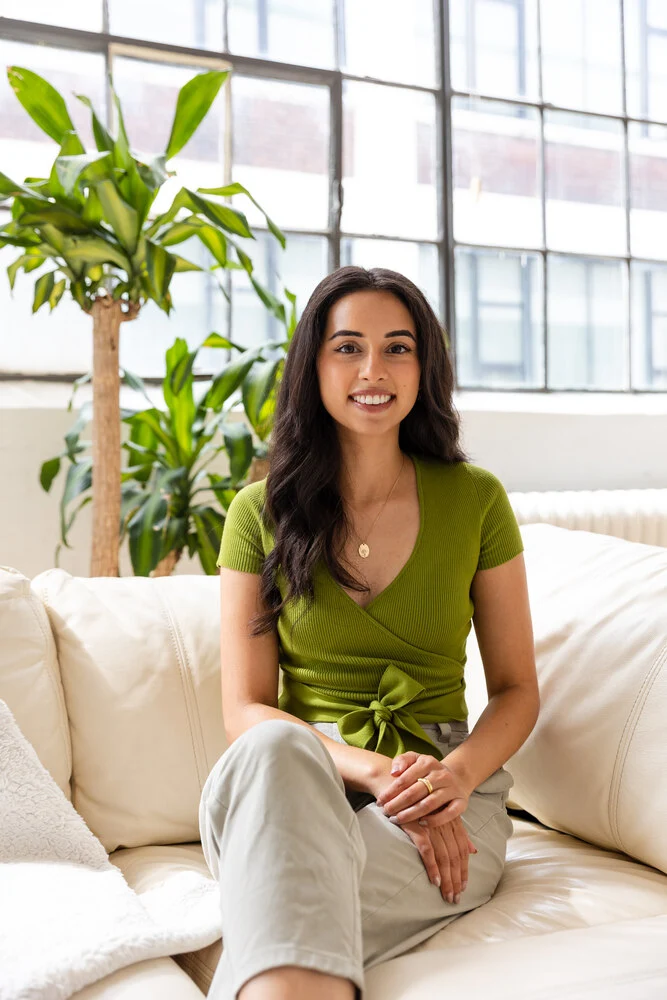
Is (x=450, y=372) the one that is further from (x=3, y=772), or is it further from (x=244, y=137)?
(x=244, y=137)

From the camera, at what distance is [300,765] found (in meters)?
1.14

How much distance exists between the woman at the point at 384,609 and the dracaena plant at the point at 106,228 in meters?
0.68

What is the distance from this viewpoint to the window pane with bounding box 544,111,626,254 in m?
3.86

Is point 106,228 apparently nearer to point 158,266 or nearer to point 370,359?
point 158,266

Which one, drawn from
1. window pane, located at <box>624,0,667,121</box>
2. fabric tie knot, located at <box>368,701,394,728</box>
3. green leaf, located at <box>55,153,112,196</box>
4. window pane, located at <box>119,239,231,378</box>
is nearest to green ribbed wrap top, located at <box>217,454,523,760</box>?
fabric tie knot, located at <box>368,701,394,728</box>

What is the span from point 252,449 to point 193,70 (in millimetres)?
1445

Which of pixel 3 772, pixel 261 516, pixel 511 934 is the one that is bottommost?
pixel 511 934

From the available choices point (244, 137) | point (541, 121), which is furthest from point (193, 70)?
point (541, 121)

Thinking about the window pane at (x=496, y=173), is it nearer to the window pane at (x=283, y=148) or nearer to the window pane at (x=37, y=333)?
the window pane at (x=283, y=148)

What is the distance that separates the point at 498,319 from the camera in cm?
378

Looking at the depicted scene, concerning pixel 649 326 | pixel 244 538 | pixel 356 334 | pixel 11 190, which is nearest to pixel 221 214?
pixel 11 190

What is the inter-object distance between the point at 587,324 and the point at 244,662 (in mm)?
2840

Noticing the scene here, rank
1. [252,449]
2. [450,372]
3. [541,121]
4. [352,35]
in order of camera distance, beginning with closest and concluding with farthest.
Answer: [450,372]
[252,449]
[352,35]
[541,121]

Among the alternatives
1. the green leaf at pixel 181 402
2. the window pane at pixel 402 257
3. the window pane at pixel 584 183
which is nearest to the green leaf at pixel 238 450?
the green leaf at pixel 181 402
